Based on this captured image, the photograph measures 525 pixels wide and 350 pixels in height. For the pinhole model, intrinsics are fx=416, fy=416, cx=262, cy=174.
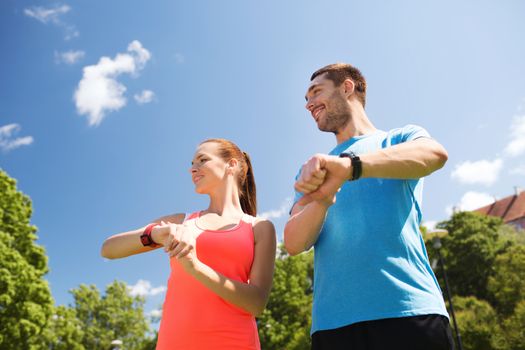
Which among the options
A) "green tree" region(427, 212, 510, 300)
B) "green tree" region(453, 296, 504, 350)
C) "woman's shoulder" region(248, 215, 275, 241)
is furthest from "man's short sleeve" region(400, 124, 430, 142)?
"green tree" region(427, 212, 510, 300)

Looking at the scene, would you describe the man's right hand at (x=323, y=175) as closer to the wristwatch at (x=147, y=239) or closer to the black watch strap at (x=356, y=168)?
the black watch strap at (x=356, y=168)

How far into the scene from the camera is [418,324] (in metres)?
1.94

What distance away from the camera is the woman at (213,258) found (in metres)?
2.54

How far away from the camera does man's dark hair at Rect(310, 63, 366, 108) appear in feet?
9.78

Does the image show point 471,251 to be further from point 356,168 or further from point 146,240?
point 356,168

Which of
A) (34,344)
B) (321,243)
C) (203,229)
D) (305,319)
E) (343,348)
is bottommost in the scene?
(343,348)

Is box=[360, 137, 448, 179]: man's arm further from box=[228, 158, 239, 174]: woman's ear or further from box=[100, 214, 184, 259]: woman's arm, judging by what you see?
box=[228, 158, 239, 174]: woman's ear

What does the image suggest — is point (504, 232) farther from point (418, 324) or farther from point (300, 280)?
point (418, 324)

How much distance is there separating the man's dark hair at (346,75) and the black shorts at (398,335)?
5.31ft

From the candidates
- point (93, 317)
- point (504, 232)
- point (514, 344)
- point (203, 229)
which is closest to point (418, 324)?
point (203, 229)

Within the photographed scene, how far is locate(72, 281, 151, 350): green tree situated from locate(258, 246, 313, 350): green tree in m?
19.1

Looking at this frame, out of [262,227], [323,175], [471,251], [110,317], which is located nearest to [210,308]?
[262,227]

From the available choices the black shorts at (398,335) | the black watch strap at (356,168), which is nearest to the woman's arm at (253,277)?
the black shorts at (398,335)

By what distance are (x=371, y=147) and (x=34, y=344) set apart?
2157 centimetres
